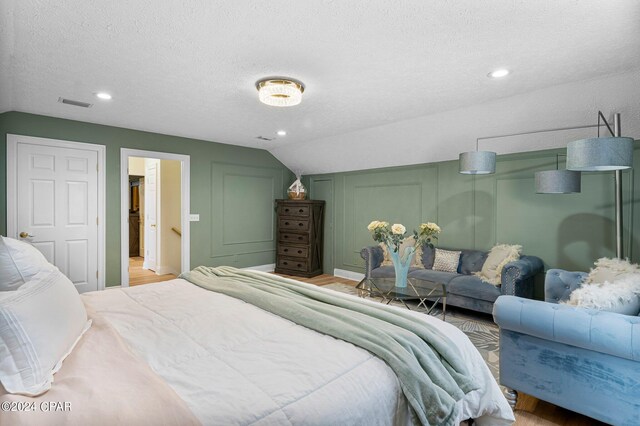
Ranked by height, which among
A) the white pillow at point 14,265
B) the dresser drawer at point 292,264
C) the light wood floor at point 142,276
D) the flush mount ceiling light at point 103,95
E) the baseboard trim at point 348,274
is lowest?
the light wood floor at point 142,276

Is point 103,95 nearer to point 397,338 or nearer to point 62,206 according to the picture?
point 62,206

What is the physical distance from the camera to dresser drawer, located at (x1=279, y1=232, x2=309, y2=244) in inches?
243

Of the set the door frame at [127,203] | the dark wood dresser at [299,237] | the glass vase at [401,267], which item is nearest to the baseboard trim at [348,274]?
the dark wood dresser at [299,237]

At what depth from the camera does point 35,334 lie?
1.17 meters

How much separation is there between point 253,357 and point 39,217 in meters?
4.27

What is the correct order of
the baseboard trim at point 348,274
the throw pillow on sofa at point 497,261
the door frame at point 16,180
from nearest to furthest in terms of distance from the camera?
the throw pillow on sofa at point 497,261 → the door frame at point 16,180 → the baseboard trim at point 348,274

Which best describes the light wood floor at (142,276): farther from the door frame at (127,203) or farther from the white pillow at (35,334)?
the white pillow at (35,334)

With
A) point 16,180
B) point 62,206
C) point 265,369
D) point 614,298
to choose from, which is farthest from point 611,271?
point 16,180

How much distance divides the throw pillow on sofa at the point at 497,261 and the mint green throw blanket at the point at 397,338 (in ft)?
8.05

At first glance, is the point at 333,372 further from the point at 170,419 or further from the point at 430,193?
the point at 430,193

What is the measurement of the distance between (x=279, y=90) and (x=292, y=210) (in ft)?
11.4

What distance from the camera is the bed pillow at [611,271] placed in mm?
2293

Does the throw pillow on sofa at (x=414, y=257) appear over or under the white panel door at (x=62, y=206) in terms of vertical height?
under

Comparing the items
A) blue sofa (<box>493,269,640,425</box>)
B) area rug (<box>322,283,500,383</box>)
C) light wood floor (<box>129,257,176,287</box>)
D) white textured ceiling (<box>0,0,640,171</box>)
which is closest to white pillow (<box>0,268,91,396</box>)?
white textured ceiling (<box>0,0,640,171</box>)
